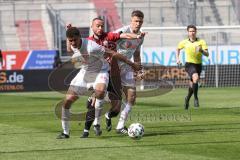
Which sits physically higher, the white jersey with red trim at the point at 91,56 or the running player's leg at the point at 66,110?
the white jersey with red trim at the point at 91,56

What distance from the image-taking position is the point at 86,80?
12.0 m

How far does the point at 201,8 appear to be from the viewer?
125 feet

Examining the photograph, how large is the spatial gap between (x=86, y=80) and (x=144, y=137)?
1.44 m

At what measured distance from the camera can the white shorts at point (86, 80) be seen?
11945mm

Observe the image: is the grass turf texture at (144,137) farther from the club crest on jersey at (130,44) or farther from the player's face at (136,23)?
→ the player's face at (136,23)

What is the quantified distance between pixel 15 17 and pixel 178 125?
24.9 meters

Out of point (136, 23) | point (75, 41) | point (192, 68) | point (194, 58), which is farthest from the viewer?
point (194, 58)

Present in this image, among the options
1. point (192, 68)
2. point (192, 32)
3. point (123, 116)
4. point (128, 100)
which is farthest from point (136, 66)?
point (192, 68)

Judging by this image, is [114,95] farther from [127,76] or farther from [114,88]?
[127,76]

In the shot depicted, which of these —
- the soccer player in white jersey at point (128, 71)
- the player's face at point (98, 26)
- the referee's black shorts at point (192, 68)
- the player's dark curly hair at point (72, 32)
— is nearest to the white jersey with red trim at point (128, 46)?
the soccer player in white jersey at point (128, 71)

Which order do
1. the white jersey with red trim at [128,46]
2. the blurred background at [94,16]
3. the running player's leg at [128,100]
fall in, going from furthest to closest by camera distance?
the blurred background at [94,16] < the white jersey with red trim at [128,46] < the running player's leg at [128,100]

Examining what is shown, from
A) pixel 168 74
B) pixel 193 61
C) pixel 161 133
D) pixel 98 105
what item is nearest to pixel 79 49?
pixel 98 105

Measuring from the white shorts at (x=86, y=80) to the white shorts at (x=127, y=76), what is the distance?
1036 millimetres

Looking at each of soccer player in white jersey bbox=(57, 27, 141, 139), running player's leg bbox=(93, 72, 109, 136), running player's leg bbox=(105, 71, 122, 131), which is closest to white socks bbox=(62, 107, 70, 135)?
soccer player in white jersey bbox=(57, 27, 141, 139)
